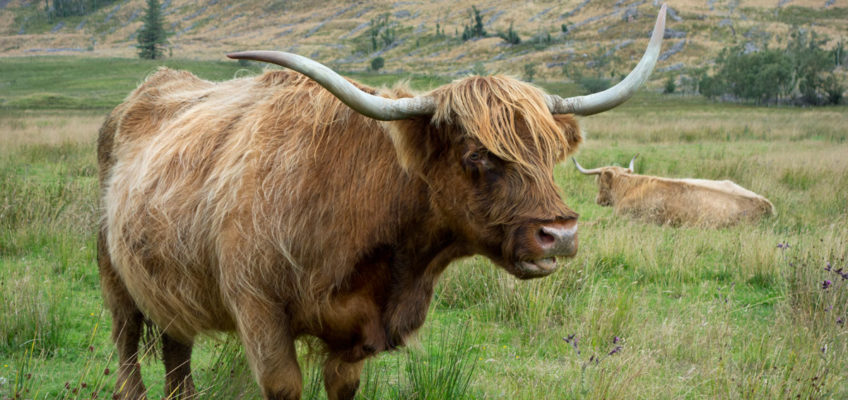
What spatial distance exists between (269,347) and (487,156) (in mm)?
1168

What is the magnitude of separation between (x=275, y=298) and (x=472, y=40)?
108 m

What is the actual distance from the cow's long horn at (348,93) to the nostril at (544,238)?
0.62m

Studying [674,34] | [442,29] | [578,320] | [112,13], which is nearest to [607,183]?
[578,320]

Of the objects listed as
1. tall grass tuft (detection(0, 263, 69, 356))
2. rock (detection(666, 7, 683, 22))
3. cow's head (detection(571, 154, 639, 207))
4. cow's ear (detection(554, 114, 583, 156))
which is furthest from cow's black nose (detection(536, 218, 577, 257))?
rock (detection(666, 7, 683, 22))

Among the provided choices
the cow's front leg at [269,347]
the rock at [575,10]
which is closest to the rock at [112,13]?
the rock at [575,10]

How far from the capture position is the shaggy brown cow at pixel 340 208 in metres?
2.45

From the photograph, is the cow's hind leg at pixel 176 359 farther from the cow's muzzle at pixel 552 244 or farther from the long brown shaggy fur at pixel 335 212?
the cow's muzzle at pixel 552 244

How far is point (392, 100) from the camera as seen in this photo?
251 centimetres

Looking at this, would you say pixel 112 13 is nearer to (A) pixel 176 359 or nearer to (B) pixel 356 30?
(B) pixel 356 30

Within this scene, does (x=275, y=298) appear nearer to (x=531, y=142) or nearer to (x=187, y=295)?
(x=187, y=295)

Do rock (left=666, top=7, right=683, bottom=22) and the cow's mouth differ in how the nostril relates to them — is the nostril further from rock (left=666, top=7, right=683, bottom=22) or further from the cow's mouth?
rock (left=666, top=7, right=683, bottom=22)

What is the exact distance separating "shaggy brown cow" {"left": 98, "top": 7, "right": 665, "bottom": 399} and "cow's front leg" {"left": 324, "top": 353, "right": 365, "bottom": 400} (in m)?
0.01

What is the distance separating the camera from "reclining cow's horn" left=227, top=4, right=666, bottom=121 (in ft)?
7.70

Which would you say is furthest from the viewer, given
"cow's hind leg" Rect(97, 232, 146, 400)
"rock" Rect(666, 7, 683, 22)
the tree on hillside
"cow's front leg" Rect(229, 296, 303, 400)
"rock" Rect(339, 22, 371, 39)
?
"rock" Rect(339, 22, 371, 39)
